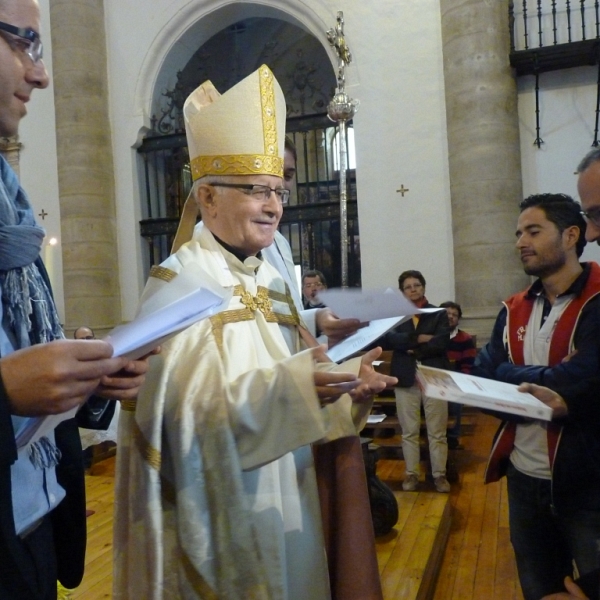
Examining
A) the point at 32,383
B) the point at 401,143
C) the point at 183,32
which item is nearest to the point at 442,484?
the point at 32,383

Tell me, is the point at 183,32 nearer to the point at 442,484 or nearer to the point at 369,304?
the point at 442,484

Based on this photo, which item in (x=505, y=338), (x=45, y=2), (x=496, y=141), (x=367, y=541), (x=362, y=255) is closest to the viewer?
(x=367, y=541)

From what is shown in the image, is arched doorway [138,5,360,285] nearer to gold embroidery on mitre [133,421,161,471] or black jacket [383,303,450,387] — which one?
black jacket [383,303,450,387]

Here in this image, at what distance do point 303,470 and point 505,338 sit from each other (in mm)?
1008

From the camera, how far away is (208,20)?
7629mm

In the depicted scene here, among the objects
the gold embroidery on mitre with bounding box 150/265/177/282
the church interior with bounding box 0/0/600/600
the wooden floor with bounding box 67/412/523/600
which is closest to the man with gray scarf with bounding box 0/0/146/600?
the gold embroidery on mitre with bounding box 150/265/177/282

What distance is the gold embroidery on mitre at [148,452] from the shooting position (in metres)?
1.41

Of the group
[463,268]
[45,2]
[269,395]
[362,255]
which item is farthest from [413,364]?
[45,2]

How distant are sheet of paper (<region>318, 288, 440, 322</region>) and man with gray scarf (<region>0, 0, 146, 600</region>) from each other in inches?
26.9

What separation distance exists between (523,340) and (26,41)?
70.7 inches

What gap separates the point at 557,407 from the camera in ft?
5.86

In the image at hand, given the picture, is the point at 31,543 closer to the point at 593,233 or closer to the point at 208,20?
the point at 593,233

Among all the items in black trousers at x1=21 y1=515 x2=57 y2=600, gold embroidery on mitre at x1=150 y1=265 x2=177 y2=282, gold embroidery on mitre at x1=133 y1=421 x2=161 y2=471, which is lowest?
black trousers at x1=21 y1=515 x2=57 y2=600

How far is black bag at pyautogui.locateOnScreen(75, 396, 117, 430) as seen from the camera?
1328mm
